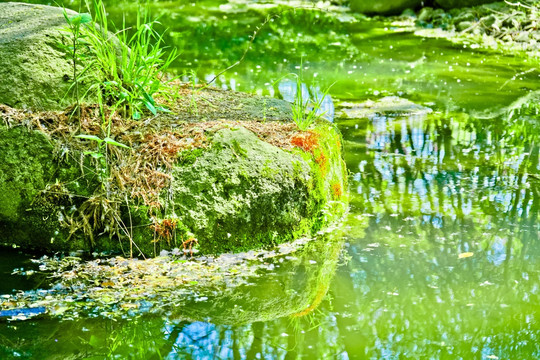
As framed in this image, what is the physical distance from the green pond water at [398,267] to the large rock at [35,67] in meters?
0.92

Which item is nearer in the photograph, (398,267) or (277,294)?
(277,294)

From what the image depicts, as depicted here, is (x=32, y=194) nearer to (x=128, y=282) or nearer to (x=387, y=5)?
(x=128, y=282)

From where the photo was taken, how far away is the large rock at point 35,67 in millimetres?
4309

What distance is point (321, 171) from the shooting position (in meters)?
4.48

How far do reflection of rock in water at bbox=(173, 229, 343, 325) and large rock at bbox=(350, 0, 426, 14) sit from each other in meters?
9.66

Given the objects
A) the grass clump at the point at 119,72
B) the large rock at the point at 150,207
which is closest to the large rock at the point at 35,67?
the grass clump at the point at 119,72

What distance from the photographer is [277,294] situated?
11.8ft

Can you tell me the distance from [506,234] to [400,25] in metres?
8.46

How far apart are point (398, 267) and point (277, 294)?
0.79 metres

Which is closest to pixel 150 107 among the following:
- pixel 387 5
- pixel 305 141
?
pixel 305 141

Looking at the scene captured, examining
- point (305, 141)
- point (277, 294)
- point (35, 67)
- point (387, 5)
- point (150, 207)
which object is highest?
point (35, 67)

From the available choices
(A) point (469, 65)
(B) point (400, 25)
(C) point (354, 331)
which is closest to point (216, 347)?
(C) point (354, 331)

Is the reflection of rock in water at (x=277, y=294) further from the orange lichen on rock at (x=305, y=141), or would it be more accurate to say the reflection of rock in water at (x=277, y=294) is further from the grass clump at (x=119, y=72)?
the grass clump at (x=119, y=72)

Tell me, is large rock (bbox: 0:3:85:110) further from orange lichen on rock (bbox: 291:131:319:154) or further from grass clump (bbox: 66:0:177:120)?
orange lichen on rock (bbox: 291:131:319:154)
